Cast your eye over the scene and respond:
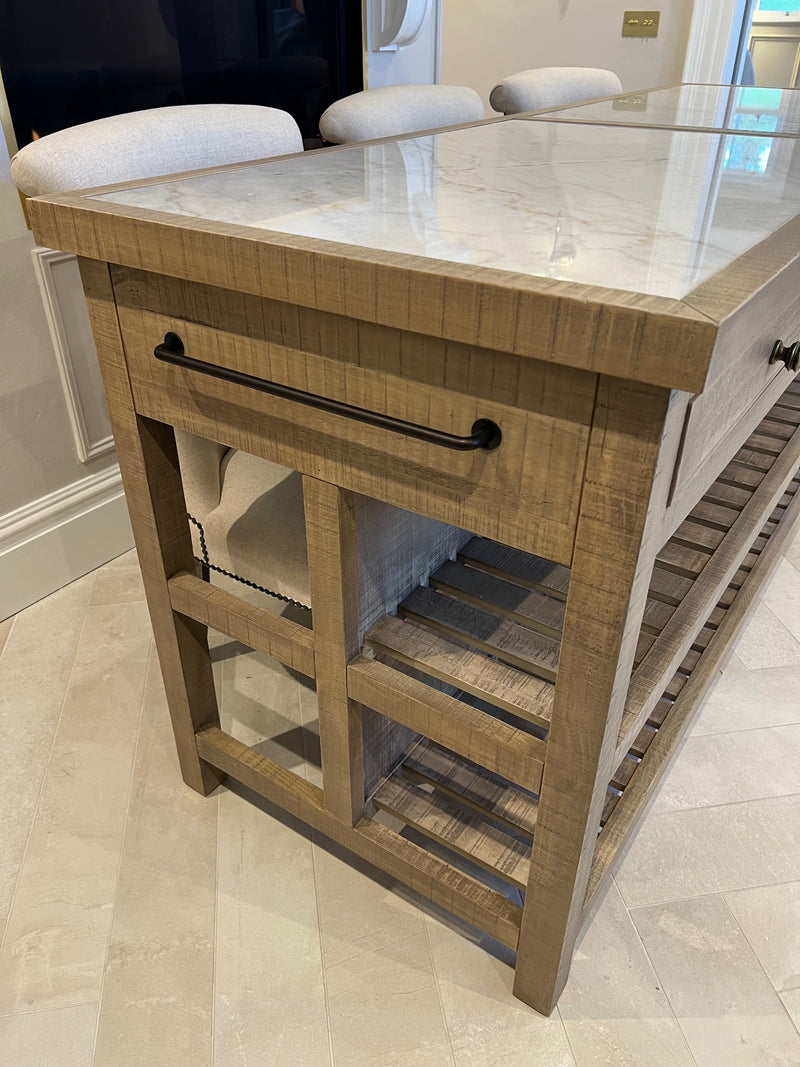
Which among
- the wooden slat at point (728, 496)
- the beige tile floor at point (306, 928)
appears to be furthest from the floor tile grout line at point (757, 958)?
the wooden slat at point (728, 496)

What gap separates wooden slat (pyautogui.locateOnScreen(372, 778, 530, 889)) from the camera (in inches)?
37.7

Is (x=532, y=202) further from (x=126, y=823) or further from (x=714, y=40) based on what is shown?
(x=714, y=40)

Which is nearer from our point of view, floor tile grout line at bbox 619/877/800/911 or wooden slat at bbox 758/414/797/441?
floor tile grout line at bbox 619/877/800/911

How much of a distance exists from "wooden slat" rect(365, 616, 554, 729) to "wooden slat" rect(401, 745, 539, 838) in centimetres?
22

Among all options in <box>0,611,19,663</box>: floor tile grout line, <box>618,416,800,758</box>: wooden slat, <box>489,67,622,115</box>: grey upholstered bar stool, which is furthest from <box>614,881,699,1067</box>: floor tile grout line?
<box>489,67,622,115</box>: grey upholstered bar stool

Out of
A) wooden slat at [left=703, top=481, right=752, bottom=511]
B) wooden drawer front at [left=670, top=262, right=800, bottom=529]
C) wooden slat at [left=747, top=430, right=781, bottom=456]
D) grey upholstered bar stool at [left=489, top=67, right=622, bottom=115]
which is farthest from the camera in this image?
grey upholstered bar stool at [left=489, top=67, right=622, bottom=115]

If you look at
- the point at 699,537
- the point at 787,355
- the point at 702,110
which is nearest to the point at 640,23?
the point at 702,110

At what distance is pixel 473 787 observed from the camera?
1.05 metres

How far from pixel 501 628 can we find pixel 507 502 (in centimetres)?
38

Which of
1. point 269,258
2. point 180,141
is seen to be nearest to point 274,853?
point 269,258

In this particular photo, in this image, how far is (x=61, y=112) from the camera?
55.6 inches

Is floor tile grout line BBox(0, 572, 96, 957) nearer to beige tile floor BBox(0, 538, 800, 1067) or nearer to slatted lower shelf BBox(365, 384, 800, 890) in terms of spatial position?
beige tile floor BBox(0, 538, 800, 1067)

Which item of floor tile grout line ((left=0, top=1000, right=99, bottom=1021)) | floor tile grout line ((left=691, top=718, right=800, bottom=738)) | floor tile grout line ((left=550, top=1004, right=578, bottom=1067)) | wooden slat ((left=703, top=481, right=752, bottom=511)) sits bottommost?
floor tile grout line ((left=691, top=718, right=800, bottom=738))

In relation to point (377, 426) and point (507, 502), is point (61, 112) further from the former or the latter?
point (507, 502)
